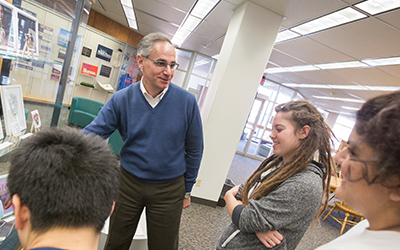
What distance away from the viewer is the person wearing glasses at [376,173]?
47 centimetres

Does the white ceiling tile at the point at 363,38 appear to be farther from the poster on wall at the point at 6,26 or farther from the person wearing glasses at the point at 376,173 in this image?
the poster on wall at the point at 6,26

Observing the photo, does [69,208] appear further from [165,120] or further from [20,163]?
[165,120]

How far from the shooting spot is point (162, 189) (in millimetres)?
1541

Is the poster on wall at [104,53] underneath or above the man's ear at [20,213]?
above

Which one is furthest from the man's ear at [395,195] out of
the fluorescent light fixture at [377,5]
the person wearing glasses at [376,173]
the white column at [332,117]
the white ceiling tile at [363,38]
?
the white column at [332,117]

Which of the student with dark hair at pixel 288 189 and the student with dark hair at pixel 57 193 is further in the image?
the student with dark hair at pixel 288 189

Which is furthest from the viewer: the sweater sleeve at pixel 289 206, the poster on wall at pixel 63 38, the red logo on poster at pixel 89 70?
the red logo on poster at pixel 89 70

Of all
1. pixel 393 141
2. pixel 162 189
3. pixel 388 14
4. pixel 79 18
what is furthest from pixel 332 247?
pixel 388 14

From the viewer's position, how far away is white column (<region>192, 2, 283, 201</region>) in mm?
3230

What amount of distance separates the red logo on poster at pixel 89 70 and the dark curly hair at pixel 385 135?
8726mm

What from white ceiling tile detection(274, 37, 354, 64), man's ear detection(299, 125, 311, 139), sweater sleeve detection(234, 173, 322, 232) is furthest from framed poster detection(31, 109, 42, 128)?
white ceiling tile detection(274, 37, 354, 64)

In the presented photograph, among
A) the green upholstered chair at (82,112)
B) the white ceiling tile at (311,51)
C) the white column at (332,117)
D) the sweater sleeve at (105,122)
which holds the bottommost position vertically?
the green upholstered chair at (82,112)

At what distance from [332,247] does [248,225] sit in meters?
0.61

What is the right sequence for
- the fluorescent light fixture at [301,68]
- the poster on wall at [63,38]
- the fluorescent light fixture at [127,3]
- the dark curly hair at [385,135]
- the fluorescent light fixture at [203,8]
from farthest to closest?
the fluorescent light fixture at [301,68], the fluorescent light fixture at [127,3], the fluorescent light fixture at [203,8], the poster on wall at [63,38], the dark curly hair at [385,135]
